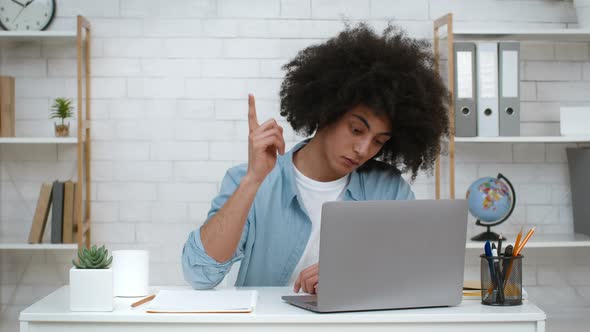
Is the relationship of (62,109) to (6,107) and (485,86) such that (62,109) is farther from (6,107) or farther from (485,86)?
(485,86)

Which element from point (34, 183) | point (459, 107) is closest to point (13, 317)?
point (34, 183)

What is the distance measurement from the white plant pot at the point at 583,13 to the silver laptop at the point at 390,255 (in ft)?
6.97

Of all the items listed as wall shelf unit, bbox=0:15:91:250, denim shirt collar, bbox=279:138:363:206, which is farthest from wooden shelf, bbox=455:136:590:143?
wall shelf unit, bbox=0:15:91:250

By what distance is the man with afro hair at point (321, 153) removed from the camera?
1881 mm

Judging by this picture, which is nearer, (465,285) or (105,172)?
(465,285)

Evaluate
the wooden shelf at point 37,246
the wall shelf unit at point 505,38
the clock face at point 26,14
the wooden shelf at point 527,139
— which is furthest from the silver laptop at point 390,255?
the clock face at point 26,14

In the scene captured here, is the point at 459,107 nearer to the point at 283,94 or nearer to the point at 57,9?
the point at 283,94

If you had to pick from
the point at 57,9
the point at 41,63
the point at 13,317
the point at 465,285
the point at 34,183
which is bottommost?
the point at 13,317

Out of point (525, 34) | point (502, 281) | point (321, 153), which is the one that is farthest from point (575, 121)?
point (502, 281)

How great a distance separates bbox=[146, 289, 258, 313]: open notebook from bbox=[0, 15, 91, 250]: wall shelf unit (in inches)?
62.1

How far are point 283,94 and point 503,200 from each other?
1414mm

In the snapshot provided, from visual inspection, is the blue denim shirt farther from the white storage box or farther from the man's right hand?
the white storage box

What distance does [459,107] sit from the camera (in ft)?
10.7

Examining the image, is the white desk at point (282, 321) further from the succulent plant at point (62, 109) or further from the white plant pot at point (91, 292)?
the succulent plant at point (62, 109)
